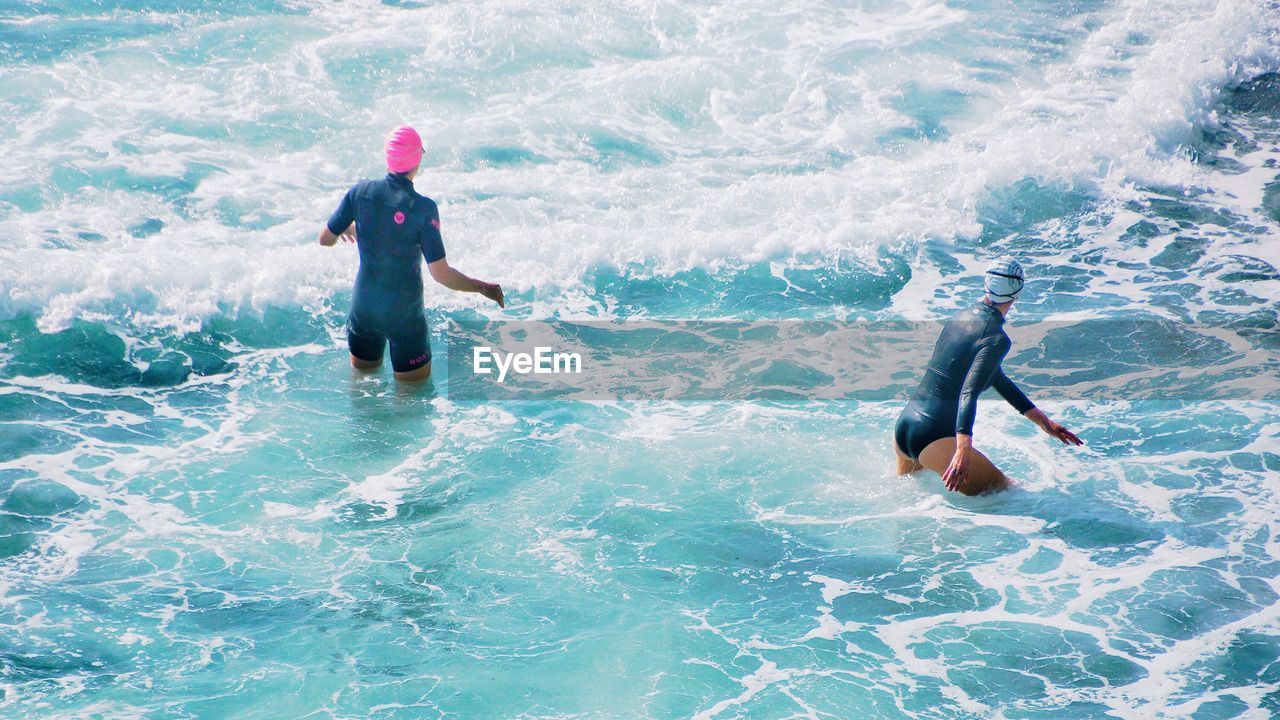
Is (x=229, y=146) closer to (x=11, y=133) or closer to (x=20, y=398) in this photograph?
(x=11, y=133)

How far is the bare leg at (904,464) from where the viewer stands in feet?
23.1

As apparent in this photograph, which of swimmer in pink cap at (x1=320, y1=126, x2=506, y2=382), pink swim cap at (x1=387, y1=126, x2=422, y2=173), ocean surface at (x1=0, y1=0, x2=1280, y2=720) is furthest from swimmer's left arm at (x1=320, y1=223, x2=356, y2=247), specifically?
ocean surface at (x1=0, y1=0, x2=1280, y2=720)

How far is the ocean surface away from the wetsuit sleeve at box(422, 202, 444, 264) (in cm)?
136

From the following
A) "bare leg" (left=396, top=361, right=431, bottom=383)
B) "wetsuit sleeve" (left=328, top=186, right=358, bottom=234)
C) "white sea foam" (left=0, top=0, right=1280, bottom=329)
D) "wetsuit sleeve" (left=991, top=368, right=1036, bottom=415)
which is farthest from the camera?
"white sea foam" (left=0, top=0, right=1280, bottom=329)

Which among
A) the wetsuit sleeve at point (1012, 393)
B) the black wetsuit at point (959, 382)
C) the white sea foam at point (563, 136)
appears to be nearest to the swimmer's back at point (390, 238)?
the white sea foam at point (563, 136)

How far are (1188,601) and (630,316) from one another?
217 inches

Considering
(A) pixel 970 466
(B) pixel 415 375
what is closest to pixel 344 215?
(B) pixel 415 375

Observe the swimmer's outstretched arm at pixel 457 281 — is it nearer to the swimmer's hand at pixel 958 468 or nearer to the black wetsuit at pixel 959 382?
the black wetsuit at pixel 959 382

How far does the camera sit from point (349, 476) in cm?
723

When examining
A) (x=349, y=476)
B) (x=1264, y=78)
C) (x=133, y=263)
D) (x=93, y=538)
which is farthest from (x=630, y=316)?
(x=1264, y=78)

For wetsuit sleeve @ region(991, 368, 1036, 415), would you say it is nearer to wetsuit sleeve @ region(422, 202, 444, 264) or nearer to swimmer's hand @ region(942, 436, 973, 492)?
swimmer's hand @ region(942, 436, 973, 492)

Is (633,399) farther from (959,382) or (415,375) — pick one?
(959,382)

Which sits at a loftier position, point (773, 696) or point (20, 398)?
point (20, 398)

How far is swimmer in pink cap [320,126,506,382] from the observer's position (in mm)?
7180
